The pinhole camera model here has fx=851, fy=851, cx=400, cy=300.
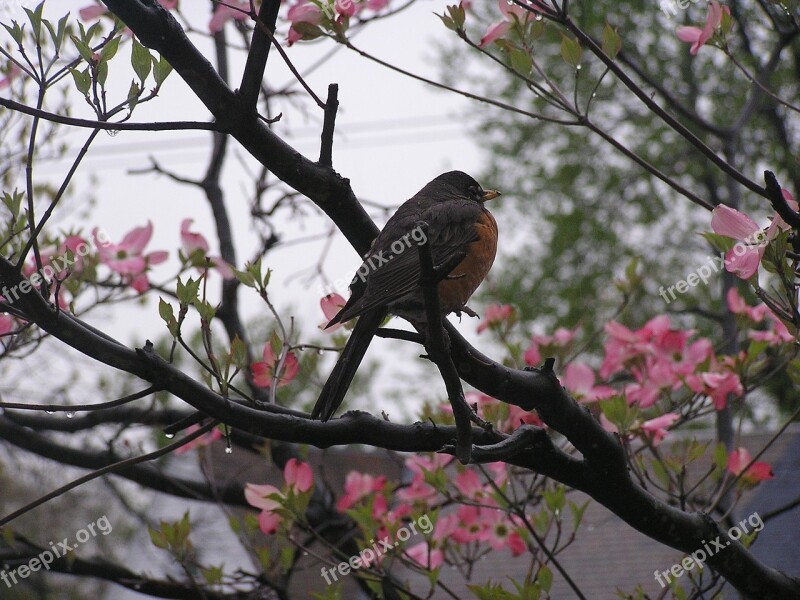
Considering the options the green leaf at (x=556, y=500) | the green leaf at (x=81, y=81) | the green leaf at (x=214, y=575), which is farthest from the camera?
the green leaf at (x=214, y=575)

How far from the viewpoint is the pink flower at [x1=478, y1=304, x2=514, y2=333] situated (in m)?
3.67

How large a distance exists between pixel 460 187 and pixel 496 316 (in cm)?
58

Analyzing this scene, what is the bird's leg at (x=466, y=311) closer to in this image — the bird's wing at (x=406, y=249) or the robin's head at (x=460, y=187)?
the bird's wing at (x=406, y=249)

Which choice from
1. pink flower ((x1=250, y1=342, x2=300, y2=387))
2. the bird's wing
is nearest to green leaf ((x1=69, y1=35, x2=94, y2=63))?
the bird's wing

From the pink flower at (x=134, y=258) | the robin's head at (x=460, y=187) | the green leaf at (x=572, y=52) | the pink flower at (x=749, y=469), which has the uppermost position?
the pink flower at (x=134, y=258)

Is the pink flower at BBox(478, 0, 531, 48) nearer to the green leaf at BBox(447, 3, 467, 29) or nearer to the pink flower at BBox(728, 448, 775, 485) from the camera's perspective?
the green leaf at BBox(447, 3, 467, 29)

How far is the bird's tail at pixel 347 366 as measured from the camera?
6.31ft

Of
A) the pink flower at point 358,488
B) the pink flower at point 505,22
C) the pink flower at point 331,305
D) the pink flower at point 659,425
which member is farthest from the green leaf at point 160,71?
the pink flower at point 358,488

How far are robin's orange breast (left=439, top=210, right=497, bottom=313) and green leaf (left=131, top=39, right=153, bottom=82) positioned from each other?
98 cm

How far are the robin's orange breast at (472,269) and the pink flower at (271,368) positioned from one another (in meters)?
0.51

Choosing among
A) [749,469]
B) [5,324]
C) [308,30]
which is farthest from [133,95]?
[749,469]

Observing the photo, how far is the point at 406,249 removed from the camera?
2475mm

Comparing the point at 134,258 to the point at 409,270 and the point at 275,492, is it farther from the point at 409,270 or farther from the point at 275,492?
the point at 409,270

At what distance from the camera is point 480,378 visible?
190 centimetres
